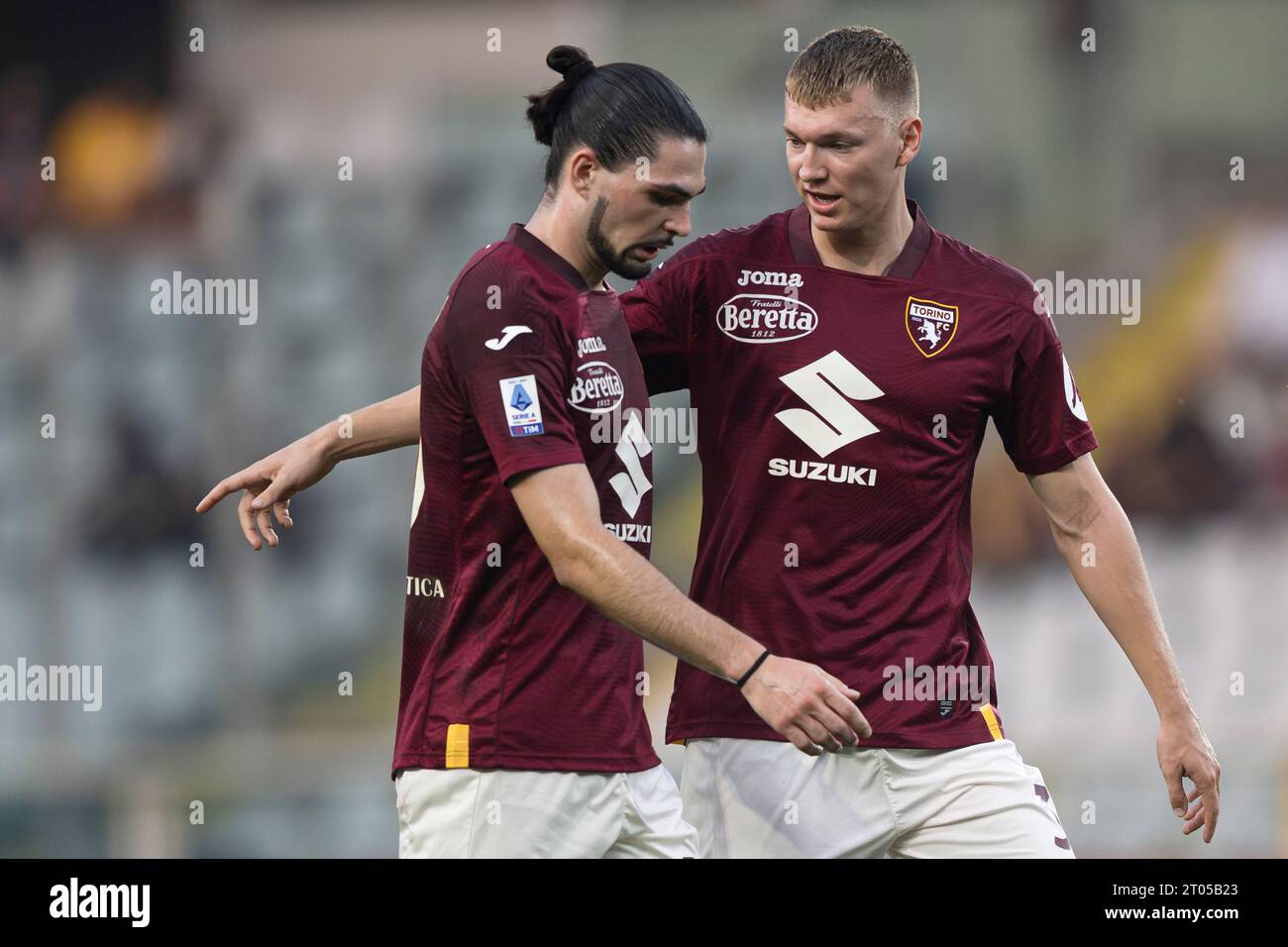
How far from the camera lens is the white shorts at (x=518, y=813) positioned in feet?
10.2

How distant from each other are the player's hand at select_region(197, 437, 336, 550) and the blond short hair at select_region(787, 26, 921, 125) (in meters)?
1.28

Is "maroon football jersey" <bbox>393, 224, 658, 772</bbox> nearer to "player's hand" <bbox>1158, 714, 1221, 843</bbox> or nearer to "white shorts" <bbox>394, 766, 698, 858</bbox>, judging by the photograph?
"white shorts" <bbox>394, 766, 698, 858</bbox>

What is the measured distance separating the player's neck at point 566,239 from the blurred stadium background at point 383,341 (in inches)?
198

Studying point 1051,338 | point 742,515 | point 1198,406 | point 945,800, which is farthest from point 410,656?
point 1198,406

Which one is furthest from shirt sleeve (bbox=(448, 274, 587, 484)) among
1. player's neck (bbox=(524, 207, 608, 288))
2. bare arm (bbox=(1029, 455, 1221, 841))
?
bare arm (bbox=(1029, 455, 1221, 841))

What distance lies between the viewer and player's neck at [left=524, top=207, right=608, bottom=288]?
10.7 feet

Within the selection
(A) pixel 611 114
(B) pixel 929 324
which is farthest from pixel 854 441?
(A) pixel 611 114

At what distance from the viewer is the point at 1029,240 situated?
9688mm

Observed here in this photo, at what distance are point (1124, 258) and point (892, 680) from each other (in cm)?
678

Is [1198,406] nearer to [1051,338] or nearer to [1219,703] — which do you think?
[1219,703]

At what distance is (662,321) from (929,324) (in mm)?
582

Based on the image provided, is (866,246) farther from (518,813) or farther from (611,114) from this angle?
(518,813)

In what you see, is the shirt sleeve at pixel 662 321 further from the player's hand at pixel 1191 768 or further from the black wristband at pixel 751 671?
the player's hand at pixel 1191 768

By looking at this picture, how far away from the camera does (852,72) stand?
3.62 m
